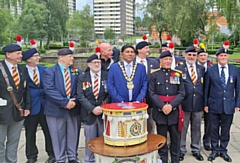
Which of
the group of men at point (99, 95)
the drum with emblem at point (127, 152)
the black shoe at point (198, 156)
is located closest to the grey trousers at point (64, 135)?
the group of men at point (99, 95)

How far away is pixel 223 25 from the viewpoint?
4531cm

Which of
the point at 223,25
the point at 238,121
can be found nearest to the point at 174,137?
the point at 238,121

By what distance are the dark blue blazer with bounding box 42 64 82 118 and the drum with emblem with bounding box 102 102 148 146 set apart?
3.07ft

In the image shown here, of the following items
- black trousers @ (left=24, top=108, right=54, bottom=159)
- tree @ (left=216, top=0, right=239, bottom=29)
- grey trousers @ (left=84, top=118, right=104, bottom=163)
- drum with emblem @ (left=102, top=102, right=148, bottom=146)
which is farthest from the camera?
tree @ (left=216, top=0, right=239, bottom=29)

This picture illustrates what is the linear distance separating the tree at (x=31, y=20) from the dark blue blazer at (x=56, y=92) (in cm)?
2738

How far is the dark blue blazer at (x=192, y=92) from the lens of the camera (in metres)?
4.22

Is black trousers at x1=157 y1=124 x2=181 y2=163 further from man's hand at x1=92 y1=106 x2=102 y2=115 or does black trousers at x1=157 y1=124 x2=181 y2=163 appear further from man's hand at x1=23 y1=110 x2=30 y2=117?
man's hand at x1=23 y1=110 x2=30 y2=117

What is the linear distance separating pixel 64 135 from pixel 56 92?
2.20 ft

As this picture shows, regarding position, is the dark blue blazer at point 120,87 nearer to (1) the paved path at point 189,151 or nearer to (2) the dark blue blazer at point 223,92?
(2) the dark blue blazer at point 223,92

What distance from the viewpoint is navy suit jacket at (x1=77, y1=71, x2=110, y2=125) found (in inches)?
149

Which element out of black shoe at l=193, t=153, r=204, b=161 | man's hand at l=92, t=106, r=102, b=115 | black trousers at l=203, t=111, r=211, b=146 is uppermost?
man's hand at l=92, t=106, r=102, b=115

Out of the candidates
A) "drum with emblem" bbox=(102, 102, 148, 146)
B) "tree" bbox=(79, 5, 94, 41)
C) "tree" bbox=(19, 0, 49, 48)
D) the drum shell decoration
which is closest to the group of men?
"drum with emblem" bbox=(102, 102, 148, 146)

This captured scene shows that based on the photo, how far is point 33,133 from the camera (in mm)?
4199

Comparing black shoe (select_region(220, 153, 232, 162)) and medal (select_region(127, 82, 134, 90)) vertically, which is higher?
medal (select_region(127, 82, 134, 90))
